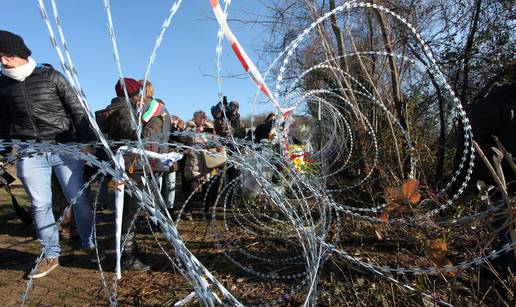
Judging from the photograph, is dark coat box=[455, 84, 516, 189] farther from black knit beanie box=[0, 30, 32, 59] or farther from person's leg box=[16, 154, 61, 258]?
black knit beanie box=[0, 30, 32, 59]

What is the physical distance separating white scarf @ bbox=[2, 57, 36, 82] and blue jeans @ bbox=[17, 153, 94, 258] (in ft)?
2.26

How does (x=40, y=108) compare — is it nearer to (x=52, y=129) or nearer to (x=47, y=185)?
(x=52, y=129)

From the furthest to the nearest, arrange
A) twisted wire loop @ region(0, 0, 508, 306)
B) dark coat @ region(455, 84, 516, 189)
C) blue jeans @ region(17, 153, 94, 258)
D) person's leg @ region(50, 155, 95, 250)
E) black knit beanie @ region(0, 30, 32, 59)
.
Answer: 1. person's leg @ region(50, 155, 95, 250)
2. blue jeans @ region(17, 153, 94, 258)
3. black knit beanie @ region(0, 30, 32, 59)
4. dark coat @ region(455, 84, 516, 189)
5. twisted wire loop @ region(0, 0, 508, 306)

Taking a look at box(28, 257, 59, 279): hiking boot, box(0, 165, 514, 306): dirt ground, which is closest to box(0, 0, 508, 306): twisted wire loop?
box(0, 165, 514, 306): dirt ground

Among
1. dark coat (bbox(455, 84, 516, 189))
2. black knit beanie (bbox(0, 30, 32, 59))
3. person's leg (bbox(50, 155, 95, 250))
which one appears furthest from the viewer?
person's leg (bbox(50, 155, 95, 250))

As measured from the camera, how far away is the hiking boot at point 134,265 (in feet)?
10.8

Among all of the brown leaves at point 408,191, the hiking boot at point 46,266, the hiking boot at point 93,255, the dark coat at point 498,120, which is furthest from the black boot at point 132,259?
the dark coat at point 498,120

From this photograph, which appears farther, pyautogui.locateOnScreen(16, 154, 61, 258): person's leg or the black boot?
the black boot

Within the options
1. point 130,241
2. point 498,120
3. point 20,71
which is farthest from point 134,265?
point 498,120

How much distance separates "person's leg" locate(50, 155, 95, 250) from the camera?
3.26 metres

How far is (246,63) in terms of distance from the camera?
274cm

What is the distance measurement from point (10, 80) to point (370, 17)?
503cm

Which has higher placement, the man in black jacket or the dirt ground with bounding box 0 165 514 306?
the man in black jacket

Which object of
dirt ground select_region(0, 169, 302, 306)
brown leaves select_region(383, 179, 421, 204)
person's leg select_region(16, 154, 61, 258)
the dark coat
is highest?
the dark coat
